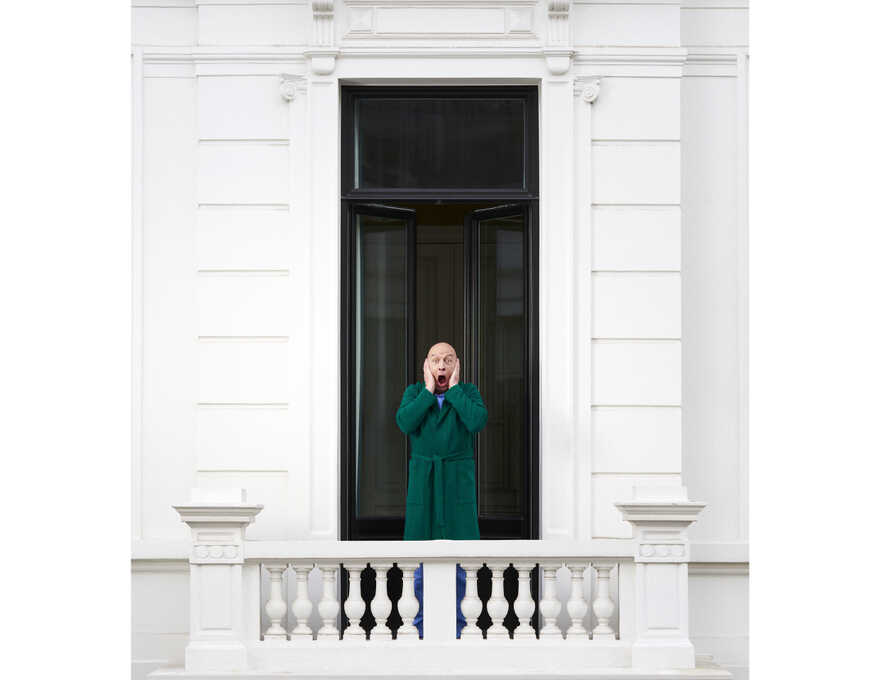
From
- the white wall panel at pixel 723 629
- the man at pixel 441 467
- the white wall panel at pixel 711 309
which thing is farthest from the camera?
the white wall panel at pixel 711 309

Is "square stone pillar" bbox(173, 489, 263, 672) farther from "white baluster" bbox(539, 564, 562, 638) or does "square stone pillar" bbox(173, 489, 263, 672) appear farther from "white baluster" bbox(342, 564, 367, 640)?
"white baluster" bbox(539, 564, 562, 638)

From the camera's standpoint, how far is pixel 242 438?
7.88 metres

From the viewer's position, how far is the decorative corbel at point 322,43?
25.9 ft

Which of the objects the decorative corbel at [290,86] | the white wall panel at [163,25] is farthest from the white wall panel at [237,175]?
the white wall panel at [163,25]

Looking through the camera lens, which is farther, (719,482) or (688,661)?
(719,482)

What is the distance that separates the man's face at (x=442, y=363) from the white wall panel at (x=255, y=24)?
2.34 m

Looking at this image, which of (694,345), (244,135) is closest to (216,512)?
(244,135)

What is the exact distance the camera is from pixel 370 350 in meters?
8.31

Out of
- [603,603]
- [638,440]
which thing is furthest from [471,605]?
[638,440]

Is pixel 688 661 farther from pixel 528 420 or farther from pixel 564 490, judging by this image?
pixel 528 420

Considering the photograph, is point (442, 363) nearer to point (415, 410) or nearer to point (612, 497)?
point (415, 410)

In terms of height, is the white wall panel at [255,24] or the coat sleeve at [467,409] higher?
the white wall panel at [255,24]

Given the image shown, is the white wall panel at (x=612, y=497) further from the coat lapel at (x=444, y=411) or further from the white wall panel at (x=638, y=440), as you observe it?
the coat lapel at (x=444, y=411)

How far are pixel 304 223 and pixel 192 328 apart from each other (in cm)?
108
